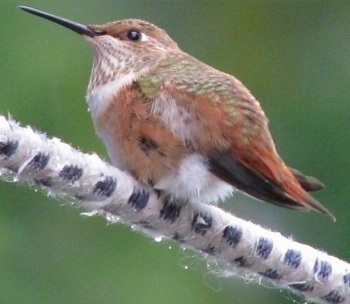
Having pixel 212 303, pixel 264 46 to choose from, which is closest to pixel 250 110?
pixel 212 303

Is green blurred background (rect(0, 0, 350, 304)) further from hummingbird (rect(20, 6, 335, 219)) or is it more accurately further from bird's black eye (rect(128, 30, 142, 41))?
hummingbird (rect(20, 6, 335, 219))

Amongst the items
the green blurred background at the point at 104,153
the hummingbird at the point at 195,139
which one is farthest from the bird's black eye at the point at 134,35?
Answer: the green blurred background at the point at 104,153

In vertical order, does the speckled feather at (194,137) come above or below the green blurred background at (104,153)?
above

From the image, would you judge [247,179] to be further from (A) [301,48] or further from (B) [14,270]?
(A) [301,48]

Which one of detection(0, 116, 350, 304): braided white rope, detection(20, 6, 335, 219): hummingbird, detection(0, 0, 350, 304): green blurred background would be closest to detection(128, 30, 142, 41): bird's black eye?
detection(20, 6, 335, 219): hummingbird

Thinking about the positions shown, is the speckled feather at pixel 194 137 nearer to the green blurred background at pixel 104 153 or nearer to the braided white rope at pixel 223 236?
the braided white rope at pixel 223 236

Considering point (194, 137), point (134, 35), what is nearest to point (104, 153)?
point (134, 35)
